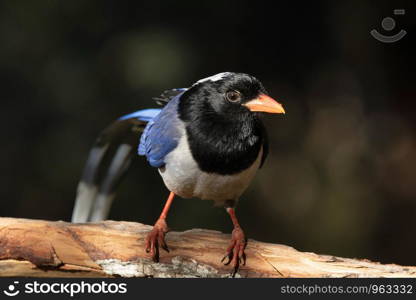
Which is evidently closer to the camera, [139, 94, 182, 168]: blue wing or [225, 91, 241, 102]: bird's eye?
[225, 91, 241, 102]: bird's eye

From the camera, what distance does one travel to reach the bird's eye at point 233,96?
2822 mm

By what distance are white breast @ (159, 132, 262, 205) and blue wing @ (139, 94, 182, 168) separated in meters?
→ 0.04

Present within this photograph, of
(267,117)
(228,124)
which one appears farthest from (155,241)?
(267,117)

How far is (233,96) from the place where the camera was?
282 cm

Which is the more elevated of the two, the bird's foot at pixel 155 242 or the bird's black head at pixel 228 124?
the bird's black head at pixel 228 124

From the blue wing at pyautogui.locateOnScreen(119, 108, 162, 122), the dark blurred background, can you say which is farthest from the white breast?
the dark blurred background

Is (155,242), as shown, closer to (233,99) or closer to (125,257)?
(125,257)

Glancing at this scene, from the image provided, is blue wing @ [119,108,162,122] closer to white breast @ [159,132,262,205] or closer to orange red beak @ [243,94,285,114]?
white breast @ [159,132,262,205]

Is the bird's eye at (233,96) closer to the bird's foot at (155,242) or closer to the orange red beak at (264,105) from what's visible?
the orange red beak at (264,105)

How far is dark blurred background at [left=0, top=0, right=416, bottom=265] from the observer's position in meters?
4.83

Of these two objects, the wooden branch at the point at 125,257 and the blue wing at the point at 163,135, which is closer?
the wooden branch at the point at 125,257

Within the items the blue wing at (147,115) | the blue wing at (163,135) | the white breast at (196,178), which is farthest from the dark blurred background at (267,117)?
the white breast at (196,178)

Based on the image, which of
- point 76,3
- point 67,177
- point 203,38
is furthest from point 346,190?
point 76,3

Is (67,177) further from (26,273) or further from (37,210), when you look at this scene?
(26,273)
